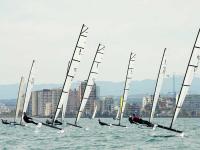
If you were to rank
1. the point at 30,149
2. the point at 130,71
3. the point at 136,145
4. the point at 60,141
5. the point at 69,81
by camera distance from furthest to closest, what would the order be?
the point at 130,71
the point at 69,81
the point at 60,141
the point at 136,145
the point at 30,149

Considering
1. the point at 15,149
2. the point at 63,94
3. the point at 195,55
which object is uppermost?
the point at 195,55

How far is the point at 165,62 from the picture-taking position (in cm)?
6694

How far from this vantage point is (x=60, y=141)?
181ft

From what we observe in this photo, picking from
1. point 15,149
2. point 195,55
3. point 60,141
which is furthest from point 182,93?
point 15,149

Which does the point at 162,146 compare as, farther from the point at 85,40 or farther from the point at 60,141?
the point at 85,40

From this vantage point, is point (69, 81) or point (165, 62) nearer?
point (69, 81)

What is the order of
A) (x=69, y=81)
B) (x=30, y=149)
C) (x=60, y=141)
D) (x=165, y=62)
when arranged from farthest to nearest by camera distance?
(x=165, y=62) < (x=69, y=81) < (x=60, y=141) < (x=30, y=149)

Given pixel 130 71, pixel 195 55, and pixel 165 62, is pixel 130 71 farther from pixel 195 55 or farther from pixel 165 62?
pixel 195 55

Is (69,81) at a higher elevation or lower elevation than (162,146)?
higher

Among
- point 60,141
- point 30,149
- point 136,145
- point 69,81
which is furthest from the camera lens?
point 69,81

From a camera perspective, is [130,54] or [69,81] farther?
[130,54]

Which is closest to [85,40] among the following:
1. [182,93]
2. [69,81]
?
[69,81]

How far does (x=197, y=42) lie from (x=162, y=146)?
33.5 feet

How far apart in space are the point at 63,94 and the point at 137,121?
9.44 m
